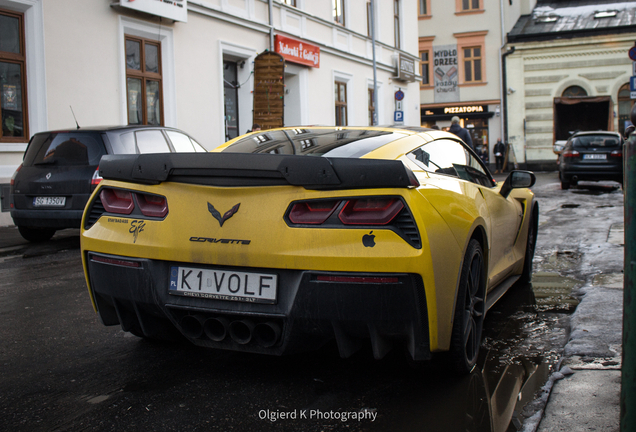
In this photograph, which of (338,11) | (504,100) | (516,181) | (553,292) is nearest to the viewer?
(516,181)

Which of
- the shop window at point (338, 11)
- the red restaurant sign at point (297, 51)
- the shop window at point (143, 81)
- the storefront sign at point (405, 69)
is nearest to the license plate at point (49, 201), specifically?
the shop window at point (143, 81)

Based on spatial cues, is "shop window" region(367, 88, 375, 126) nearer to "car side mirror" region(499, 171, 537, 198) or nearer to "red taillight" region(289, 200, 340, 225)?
"car side mirror" region(499, 171, 537, 198)

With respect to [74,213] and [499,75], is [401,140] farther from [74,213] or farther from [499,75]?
[499,75]

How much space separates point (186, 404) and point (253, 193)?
963mm

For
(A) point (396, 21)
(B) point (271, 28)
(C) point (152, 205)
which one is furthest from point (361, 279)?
(A) point (396, 21)

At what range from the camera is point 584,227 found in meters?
9.33

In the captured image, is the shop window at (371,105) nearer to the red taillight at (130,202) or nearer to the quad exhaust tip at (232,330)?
the red taillight at (130,202)

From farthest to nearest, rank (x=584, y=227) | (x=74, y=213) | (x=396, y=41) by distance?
(x=396, y=41), (x=584, y=227), (x=74, y=213)

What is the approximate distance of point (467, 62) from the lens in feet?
126

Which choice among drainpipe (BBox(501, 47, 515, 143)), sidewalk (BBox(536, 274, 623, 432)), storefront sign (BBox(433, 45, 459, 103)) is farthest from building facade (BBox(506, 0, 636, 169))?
sidewalk (BBox(536, 274, 623, 432))

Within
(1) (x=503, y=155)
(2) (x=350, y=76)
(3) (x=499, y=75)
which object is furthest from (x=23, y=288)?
(3) (x=499, y=75)

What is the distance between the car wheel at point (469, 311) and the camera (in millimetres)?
2902

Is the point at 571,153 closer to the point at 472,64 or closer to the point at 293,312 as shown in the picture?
the point at 293,312

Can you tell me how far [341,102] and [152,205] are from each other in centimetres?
1992
